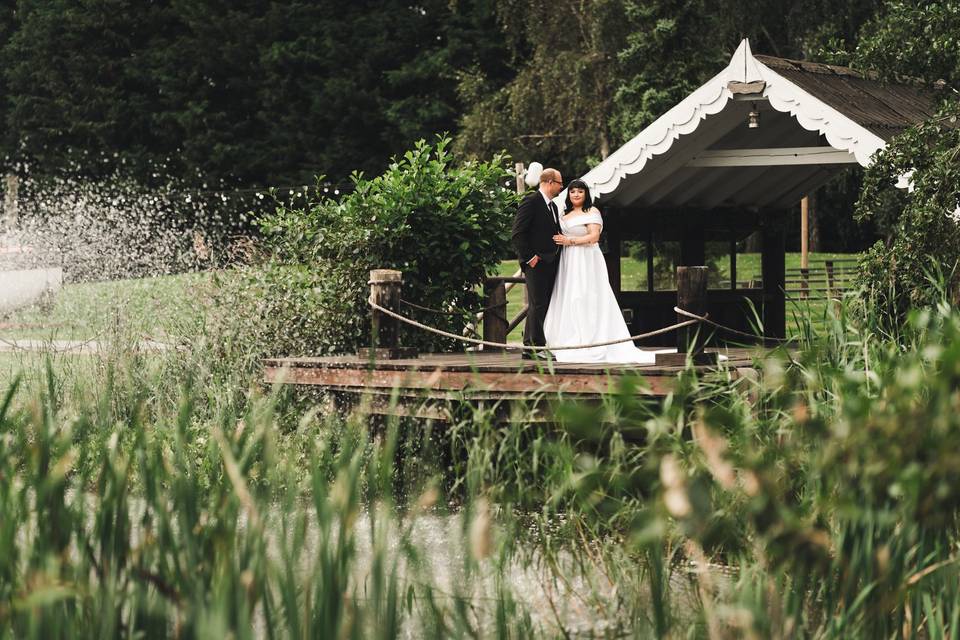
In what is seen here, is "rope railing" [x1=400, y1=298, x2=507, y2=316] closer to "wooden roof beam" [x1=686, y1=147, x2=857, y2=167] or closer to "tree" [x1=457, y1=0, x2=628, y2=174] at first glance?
"wooden roof beam" [x1=686, y1=147, x2=857, y2=167]

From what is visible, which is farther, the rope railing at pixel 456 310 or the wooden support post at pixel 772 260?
the wooden support post at pixel 772 260

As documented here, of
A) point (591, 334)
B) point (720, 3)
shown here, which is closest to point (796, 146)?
point (591, 334)

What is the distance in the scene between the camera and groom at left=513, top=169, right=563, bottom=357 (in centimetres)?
1017

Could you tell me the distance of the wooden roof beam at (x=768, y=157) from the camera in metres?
11.6

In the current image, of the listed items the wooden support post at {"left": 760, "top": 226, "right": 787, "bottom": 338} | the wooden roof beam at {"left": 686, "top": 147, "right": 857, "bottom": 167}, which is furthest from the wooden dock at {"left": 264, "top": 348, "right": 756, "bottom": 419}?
the wooden support post at {"left": 760, "top": 226, "right": 787, "bottom": 338}

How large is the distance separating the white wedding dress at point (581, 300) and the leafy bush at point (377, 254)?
1.14 metres

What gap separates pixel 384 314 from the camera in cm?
976

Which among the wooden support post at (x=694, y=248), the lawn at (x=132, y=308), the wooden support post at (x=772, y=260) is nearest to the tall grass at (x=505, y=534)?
the lawn at (x=132, y=308)

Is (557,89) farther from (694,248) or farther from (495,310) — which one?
(495,310)

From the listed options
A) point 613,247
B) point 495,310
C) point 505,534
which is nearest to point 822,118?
point 613,247

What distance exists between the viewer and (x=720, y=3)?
28.7 m

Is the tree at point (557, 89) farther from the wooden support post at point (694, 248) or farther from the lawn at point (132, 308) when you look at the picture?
the lawn at point (132, 308)

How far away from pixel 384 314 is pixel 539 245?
139cm

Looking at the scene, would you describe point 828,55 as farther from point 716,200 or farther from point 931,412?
point 931,412
